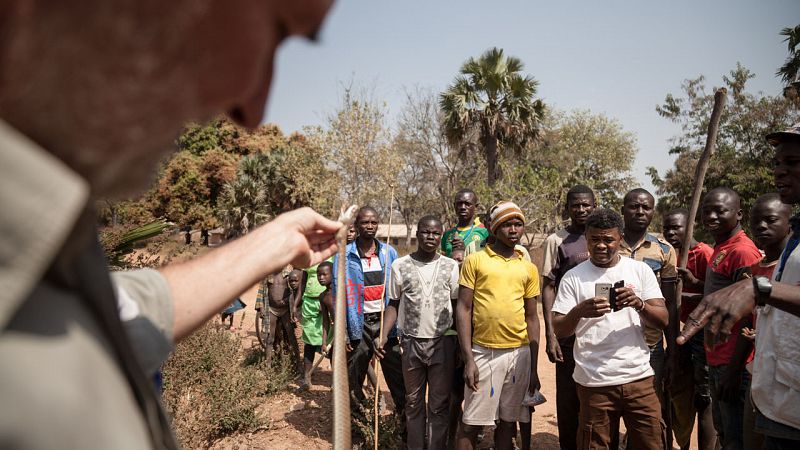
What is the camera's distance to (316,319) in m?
7.59

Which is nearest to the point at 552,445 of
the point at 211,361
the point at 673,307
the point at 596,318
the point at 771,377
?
the point at 673,307

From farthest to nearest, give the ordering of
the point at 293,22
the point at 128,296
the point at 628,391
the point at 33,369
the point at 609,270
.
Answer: the point at 609,270 < the point at 628,391 < the point at 128,296 < the point at 293,22 < the point at 33,369

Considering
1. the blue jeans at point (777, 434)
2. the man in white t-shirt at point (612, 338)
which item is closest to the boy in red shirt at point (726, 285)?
the man in white t-shirt at point (612, 338)

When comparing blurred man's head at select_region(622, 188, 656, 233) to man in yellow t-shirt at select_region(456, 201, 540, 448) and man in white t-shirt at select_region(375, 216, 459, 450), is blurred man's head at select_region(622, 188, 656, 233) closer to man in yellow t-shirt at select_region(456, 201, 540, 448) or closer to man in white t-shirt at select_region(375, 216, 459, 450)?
man in yellow t-shirt at select_region(456, 201, 540, 448)

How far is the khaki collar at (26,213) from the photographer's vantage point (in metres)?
0.48


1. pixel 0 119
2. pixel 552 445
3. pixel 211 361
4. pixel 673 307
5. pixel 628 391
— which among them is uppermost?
pixel 0 119

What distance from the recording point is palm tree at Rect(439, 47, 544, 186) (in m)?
19.4

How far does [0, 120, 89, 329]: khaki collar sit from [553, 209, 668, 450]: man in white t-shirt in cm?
369

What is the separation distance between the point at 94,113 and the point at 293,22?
0.29 meters

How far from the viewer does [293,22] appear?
717 mm

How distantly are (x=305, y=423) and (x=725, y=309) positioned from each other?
5.15 metres

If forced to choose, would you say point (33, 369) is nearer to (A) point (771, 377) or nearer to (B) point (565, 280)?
(A) point (771, 377)

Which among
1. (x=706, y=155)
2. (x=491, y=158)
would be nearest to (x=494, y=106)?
(x=491, y=158)

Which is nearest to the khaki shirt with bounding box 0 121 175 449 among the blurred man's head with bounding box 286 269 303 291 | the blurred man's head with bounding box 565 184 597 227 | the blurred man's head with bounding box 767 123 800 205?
the blurred man's head with bounding box 767 123 800 205
